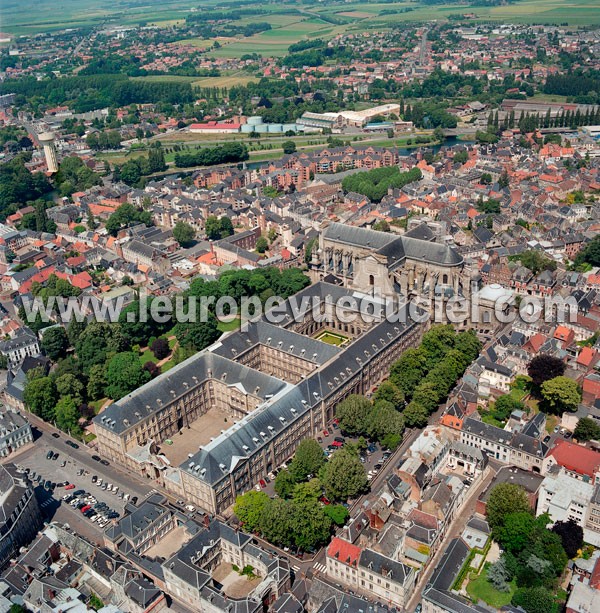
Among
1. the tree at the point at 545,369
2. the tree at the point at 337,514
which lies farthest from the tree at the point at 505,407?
the tree at the point at 337,514

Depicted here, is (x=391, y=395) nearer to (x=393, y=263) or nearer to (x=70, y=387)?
(x=393, y=263)

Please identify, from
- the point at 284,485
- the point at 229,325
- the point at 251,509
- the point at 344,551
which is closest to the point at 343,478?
the point at 284,485

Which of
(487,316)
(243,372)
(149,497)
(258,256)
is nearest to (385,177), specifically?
(258,256)

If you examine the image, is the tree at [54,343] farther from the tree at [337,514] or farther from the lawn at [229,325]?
the tree at [337,514]

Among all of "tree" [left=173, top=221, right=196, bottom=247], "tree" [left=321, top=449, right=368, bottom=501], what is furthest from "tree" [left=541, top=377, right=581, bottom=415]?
"tree" [left=173, top=221, right=196, bottom=247]

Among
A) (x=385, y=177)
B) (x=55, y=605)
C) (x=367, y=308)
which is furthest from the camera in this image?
(x=385, y=177)

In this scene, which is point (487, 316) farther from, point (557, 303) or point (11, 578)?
point (11, 578)
